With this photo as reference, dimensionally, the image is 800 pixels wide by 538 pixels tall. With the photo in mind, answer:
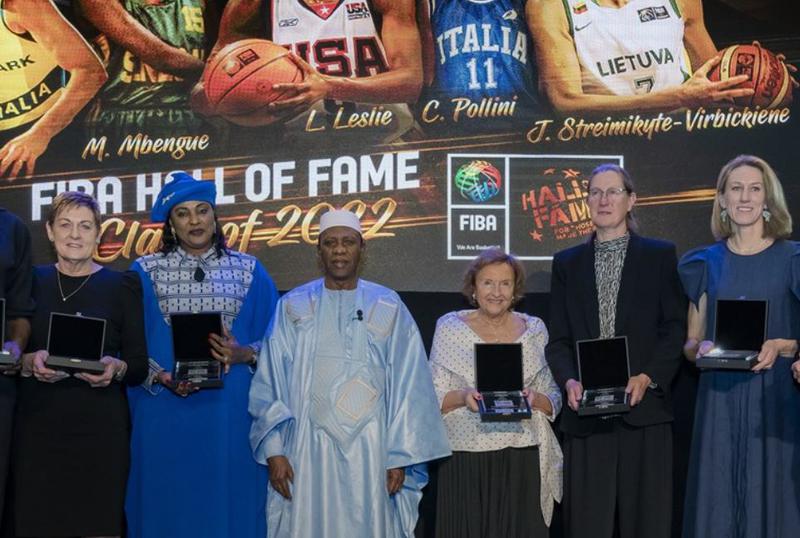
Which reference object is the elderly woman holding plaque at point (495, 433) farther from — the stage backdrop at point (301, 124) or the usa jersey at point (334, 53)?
the usa jersey at point (334, 53)

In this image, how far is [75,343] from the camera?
4.56m

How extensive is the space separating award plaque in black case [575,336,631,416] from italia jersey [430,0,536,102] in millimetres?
1949

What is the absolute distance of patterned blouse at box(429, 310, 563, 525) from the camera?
4941 mm

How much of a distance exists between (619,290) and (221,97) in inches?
99.4

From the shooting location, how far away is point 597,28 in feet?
20.1

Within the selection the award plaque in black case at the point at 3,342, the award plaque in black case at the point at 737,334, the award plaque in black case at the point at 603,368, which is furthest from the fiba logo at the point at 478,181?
the award plaque in black case at the point at 3,342

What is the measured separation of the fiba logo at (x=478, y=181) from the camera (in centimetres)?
605

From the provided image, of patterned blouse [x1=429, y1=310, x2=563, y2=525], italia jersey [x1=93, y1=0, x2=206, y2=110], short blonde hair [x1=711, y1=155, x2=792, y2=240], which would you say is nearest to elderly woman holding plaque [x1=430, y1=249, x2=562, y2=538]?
patterned blouse [x1=429, y1=310, x2=563, y2=525]

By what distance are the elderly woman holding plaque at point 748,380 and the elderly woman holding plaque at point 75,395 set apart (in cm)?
Result: 250

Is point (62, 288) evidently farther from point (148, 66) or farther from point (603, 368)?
point (603, 368)

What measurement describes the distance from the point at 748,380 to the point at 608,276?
0.77 metres

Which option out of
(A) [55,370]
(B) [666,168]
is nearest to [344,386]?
(A) [55,370]

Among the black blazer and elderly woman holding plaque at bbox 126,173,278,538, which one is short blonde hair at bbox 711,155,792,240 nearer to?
the black blazer

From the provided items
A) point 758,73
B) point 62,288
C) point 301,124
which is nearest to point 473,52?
point 301,124
